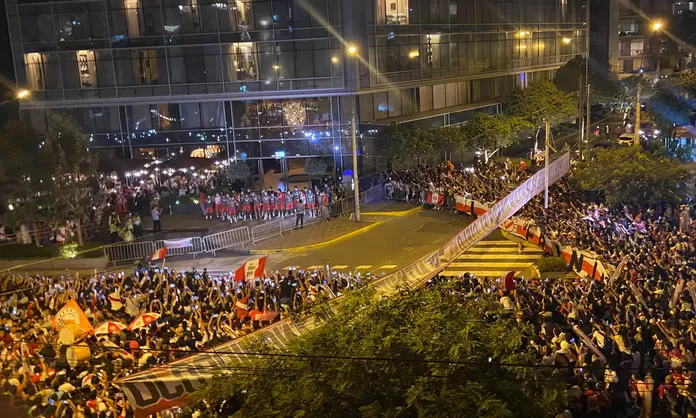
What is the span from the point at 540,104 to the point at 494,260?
84.1 feet

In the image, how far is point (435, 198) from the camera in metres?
32.7

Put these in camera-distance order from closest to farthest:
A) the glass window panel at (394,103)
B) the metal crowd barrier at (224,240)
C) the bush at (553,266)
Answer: the bush at (553,266) → the metal crowd barrier at (224,240) → the glass window panel at (394,103)

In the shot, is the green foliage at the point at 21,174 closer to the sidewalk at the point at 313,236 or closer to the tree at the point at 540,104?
the sidewalk at the point at 313,236

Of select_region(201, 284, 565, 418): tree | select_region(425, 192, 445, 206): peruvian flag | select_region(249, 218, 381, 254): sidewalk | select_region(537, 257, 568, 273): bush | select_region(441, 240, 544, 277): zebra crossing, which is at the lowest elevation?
select_region(441, 240, 544, 277): zebra crossing

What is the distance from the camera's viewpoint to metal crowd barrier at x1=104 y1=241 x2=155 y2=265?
26.6 meters

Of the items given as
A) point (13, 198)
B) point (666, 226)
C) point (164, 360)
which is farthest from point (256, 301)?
point (13, 198)

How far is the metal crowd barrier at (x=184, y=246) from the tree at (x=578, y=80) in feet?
118

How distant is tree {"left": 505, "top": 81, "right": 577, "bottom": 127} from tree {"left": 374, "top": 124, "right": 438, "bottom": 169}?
43.1 ft

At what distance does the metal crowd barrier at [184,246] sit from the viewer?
88.8ft

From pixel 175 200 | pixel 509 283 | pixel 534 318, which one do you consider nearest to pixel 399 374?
pixel 534 318

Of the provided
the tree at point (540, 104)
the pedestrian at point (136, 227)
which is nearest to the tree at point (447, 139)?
the tree at point (540, 104)

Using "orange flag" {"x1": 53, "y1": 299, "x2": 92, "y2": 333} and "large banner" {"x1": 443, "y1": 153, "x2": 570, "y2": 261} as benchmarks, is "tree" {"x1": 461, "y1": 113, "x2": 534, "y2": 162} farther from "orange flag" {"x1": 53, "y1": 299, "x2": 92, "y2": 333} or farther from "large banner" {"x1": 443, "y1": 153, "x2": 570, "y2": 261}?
"orange flag" {"x1": 53, "y1": 299, "x2": 92, "y2": 333}

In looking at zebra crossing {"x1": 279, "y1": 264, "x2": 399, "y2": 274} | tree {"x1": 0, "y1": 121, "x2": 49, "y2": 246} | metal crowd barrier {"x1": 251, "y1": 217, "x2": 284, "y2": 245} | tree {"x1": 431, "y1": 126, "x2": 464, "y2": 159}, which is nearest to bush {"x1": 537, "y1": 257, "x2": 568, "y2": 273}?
zebra crossing {"x1": 279, "y1": 264, "x2": 399, "y2": 274}

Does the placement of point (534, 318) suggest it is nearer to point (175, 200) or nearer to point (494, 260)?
point (494, 260)
